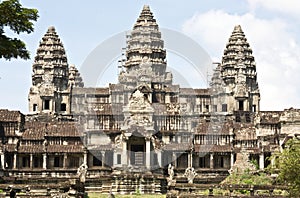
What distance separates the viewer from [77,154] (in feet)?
203

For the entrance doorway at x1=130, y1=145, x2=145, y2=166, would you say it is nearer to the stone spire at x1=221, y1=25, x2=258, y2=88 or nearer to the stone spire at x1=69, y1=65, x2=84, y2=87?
the stone spire at x1=221, y1=25, x2=258, y2=88

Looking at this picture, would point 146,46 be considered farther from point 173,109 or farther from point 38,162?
point 38,162

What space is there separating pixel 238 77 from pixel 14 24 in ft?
217

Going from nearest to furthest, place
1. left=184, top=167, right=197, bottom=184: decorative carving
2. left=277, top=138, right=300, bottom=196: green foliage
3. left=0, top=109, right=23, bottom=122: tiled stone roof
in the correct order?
left=277, top=138, right=300, bottom=196: green foliage, left=184, top=167, right=197, bottom=184: decorative carving, left=0, top=109, right=23, bottom=122: tiled stone roof

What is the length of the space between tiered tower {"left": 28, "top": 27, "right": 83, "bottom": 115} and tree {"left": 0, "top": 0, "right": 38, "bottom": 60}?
62.6 metres

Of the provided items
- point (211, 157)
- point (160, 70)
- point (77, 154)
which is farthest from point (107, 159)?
point (160, 70)

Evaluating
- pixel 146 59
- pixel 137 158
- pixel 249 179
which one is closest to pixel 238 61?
pixel 146 59

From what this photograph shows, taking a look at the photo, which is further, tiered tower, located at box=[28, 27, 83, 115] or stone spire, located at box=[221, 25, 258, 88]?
stone spire, located at box=[221, 25, 258, 88]

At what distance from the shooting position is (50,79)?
281 feet

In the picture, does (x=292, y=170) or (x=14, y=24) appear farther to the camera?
(x=292, y=170)

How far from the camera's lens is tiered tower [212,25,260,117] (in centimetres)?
8425

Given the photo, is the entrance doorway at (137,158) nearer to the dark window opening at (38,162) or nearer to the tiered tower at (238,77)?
the dark window opening at (38,162)

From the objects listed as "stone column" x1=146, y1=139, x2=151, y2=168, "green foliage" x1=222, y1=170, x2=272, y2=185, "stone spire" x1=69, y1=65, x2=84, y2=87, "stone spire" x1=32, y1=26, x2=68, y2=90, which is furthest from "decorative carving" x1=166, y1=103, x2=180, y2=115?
"stone spire" x1=69, y1=65, x2=84, y2=87

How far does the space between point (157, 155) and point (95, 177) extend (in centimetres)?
642
